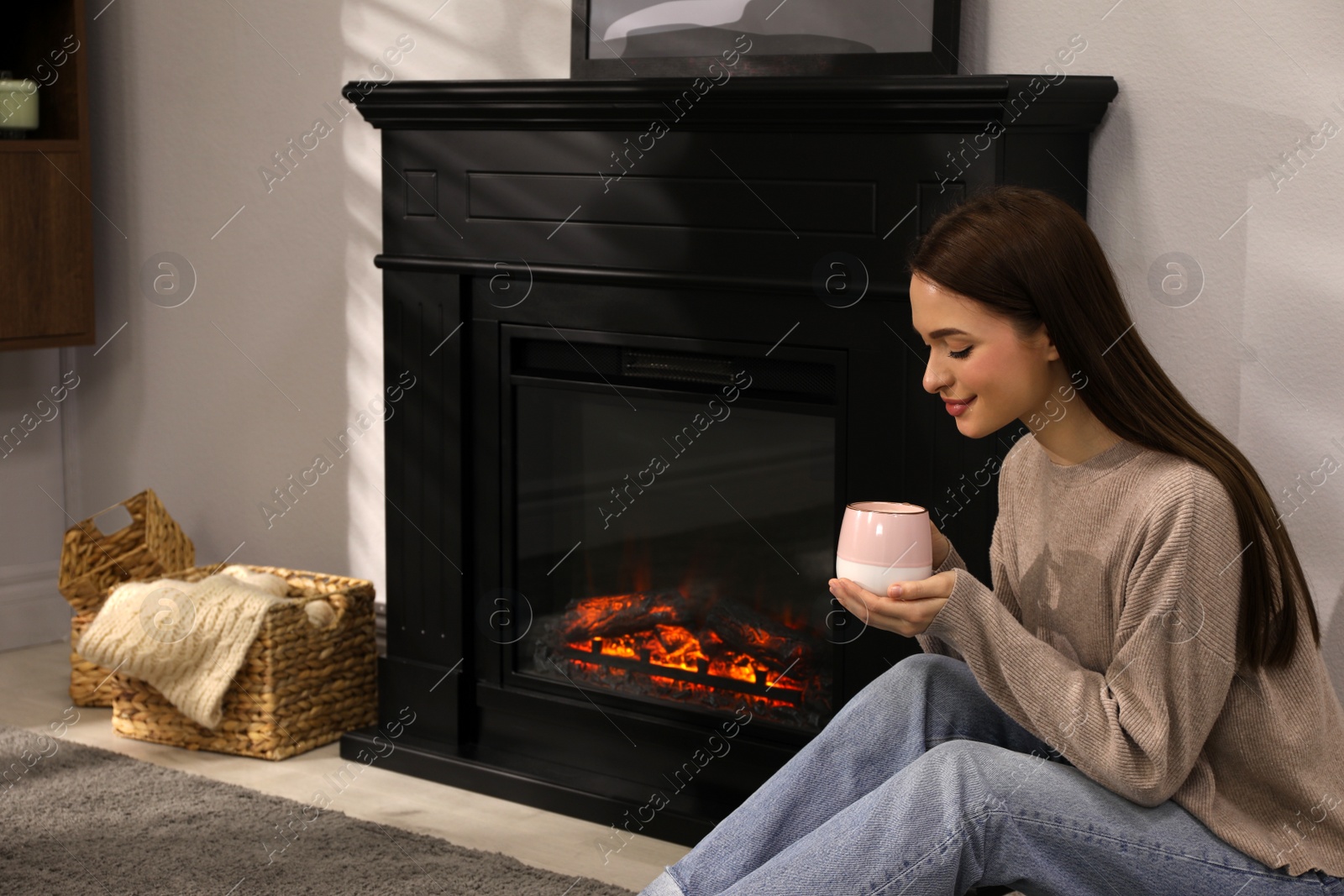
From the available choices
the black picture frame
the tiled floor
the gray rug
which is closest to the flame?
the tiled floor

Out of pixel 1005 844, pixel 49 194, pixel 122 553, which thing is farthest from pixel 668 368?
pixel 49 194

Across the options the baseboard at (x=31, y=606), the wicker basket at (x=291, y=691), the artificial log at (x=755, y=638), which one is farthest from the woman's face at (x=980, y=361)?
the baseboard at (x=31, y=606)

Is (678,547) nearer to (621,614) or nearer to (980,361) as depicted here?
(621,614)

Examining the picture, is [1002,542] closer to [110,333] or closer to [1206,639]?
[1206,639]

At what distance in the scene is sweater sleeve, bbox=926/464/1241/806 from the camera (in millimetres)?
1345

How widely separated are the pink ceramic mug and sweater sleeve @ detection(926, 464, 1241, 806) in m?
0.15

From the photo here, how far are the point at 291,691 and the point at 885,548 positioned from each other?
1683mm

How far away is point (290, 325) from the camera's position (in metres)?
3.23

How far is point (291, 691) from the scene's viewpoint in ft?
9.19

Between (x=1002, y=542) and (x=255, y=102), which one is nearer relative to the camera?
(x=1002, y=542)

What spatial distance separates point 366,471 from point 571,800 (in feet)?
3.18

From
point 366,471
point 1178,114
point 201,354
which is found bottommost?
point 366,471

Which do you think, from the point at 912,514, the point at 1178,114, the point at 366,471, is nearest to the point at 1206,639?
the point at 912,514

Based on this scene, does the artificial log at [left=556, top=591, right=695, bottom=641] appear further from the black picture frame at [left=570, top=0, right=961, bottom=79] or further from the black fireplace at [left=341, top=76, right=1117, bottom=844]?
the black picture frame at [left=570, top=0, right=961, bottom=79]
